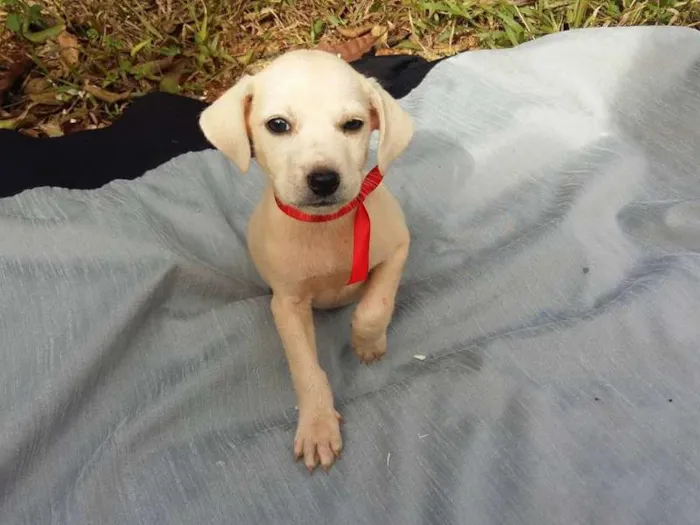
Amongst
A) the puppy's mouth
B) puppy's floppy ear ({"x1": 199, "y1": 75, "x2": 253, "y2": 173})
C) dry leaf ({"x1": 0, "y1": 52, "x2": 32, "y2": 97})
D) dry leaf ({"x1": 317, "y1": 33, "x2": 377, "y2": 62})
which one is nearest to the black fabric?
dry leaf ({"x1": 317, "y1": 33, "x2": 377, "y2": 62})

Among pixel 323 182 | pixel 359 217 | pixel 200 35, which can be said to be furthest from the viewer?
pixel 200 35

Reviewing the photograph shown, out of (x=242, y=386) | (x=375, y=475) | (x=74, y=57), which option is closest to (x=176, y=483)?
(x=242, y=386)

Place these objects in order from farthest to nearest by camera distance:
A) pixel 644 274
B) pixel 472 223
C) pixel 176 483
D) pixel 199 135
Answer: pixel 199 135
pixel 472 223
pixel 644 274
pixel 176 483

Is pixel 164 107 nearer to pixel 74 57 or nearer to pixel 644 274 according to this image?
pixel 74 57

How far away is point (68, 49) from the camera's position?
12.4 feet

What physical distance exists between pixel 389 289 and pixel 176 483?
0.84 meters

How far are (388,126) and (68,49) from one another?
2567 millimetres

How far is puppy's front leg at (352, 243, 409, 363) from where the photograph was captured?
7.16 ft

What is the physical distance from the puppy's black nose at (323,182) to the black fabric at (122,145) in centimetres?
134

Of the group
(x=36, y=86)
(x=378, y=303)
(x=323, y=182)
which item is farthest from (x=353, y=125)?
(x=36, y=86)

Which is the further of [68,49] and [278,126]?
[68,49]

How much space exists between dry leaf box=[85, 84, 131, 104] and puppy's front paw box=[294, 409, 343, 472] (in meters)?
2.23

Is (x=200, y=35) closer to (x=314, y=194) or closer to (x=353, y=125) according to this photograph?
(x=353, y=125)

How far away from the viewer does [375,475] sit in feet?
6.64
